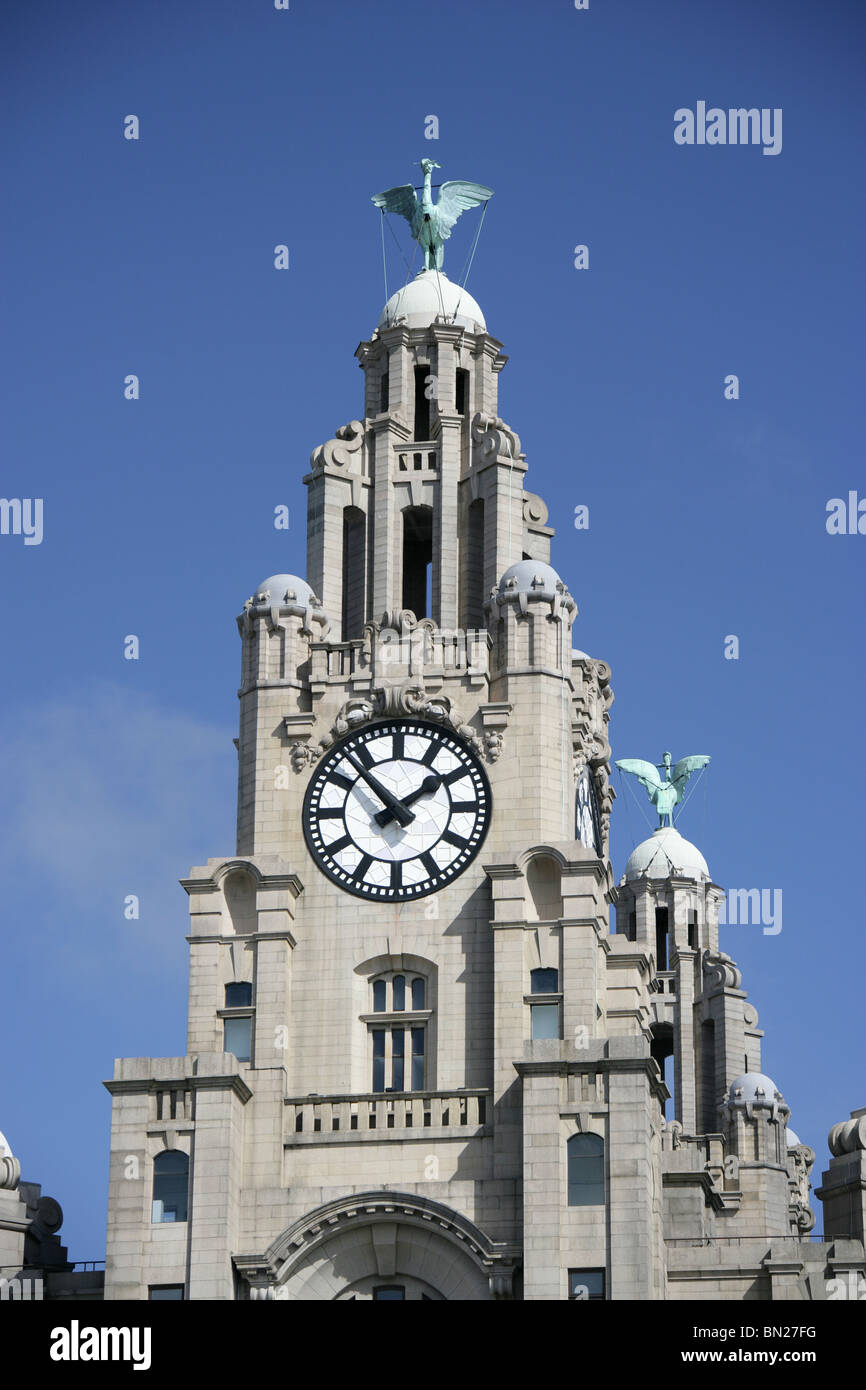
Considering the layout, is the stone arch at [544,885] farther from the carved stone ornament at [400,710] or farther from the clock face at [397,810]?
the carved stone ornament at [400,710]

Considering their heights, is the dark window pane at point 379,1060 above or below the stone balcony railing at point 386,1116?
above

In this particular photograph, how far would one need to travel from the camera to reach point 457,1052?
2980 inches

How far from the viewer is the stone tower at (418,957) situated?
72.1 metres

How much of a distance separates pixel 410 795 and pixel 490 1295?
13.8 m

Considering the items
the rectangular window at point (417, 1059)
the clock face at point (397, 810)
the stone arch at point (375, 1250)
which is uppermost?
the clock face at point (397, 810)

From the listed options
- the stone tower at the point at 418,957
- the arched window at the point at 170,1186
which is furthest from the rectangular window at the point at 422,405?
the arched window at the point at 170,1186

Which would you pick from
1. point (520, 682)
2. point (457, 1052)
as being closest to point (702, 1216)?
point (457, 1052)

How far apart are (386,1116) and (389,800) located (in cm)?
862

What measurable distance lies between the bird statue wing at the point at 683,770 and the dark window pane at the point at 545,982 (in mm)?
47787

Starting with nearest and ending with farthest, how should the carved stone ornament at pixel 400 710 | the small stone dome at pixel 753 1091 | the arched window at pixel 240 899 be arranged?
1. the arched window at pixel 240 899
2. the carved stone ornament at pixel 400 710
3. the small stone dome at pixel 753 1091

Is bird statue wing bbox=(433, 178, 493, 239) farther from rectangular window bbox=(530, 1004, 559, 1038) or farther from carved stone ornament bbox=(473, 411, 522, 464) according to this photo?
rectangular window bbox=(530, 1004, 559, 1038)

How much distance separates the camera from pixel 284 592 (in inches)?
3194

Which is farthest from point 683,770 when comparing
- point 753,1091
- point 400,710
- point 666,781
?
point 400,710

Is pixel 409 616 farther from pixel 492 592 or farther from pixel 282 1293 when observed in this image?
pixel 282 1293
